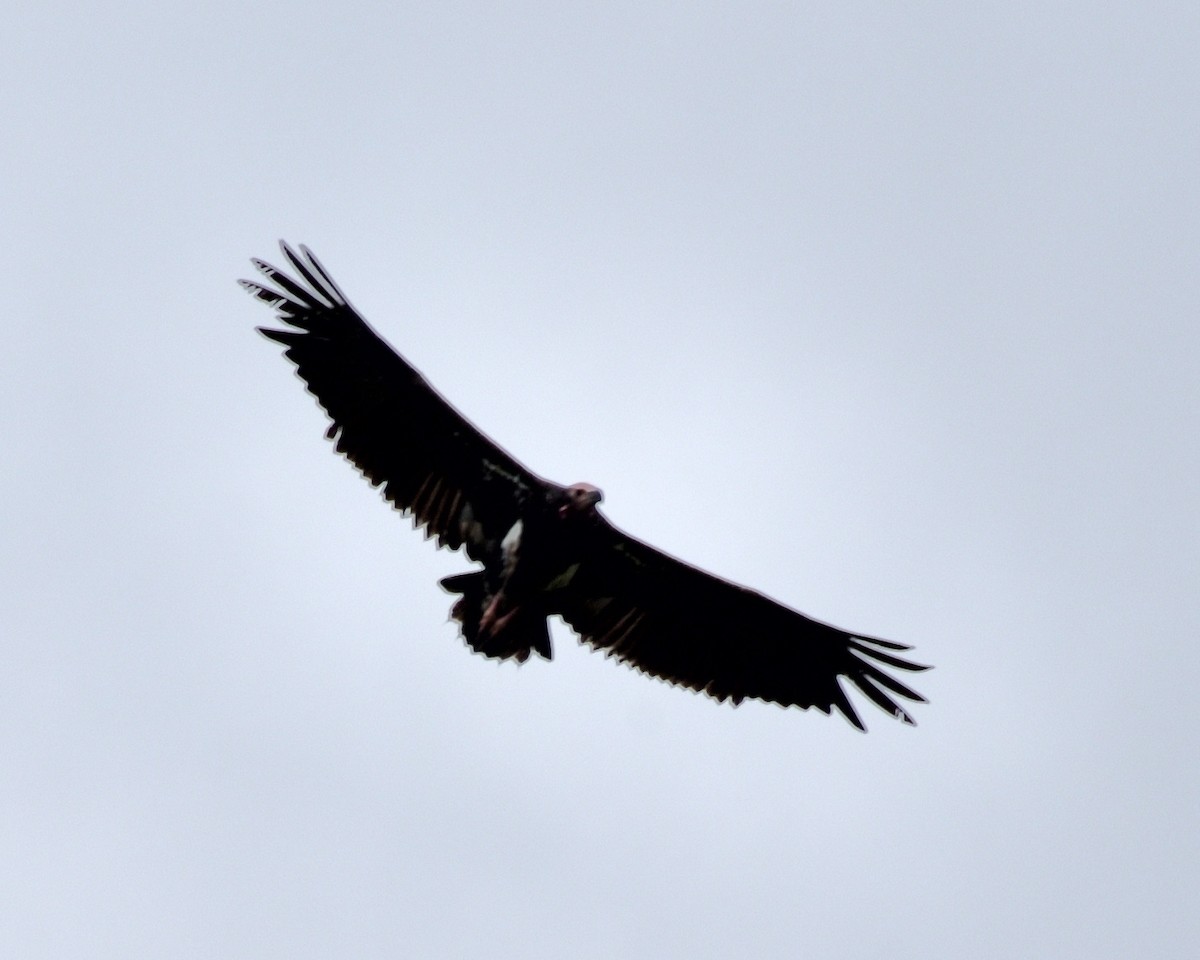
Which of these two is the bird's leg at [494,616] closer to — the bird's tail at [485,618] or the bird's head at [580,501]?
the bird's tail at [485,618]

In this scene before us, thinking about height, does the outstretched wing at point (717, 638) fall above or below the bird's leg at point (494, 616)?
above

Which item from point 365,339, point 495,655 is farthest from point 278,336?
point 495,655

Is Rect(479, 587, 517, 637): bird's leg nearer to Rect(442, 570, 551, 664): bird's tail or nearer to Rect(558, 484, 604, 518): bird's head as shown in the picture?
Rect(442, 570, 551, 664): bird's tail

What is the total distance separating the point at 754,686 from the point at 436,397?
4671mm

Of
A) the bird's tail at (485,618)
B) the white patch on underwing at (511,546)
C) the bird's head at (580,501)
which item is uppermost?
the bird's head at (580,501)

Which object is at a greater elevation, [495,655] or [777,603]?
[777,603]

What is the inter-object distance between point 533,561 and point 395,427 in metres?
1.91

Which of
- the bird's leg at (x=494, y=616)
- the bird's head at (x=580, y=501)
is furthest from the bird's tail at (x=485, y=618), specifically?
the bird's head at (x=580, y=501)

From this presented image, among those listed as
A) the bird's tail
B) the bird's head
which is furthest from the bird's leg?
the bird's head

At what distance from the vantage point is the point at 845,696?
20.8m

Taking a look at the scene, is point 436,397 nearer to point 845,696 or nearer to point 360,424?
point 360,424

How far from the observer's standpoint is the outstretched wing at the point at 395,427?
19219 millimetres

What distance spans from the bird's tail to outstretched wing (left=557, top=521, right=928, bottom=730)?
2.26ft

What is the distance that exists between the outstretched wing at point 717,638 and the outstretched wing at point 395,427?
1227 mm
